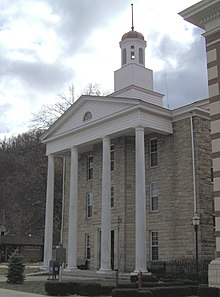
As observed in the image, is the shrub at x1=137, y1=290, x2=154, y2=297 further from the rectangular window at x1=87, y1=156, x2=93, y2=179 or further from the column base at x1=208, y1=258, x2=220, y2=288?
the rectangular window at x1=87, y1=156, x2=93, y2=179

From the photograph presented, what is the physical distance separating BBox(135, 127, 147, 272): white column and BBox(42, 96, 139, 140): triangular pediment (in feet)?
8.54

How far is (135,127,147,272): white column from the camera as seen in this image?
88.3ft

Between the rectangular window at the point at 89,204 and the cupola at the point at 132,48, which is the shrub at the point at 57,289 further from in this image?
the cupola at the point at 132,48

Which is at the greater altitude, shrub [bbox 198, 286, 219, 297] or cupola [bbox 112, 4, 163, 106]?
cupola [bbox 112, 4, 163, 106]

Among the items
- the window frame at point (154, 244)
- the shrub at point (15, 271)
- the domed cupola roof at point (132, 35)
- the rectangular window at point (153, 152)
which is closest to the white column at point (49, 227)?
the window frame at point (154, 244)

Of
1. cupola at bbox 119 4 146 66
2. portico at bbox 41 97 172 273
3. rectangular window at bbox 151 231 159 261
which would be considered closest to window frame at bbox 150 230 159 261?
rectangular window at bbox 151 231 159 261

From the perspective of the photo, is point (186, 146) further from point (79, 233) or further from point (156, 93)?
point (79, 233)

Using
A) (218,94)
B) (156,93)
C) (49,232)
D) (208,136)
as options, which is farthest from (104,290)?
(156,93)

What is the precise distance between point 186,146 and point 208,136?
1619 mm

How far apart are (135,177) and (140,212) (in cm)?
409

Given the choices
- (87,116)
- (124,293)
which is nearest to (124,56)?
(87,116)

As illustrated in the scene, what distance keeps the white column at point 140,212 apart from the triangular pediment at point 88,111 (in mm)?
2604

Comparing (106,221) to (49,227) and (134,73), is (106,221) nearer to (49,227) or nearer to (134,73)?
(49,227)

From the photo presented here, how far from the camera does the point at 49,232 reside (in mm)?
34938
